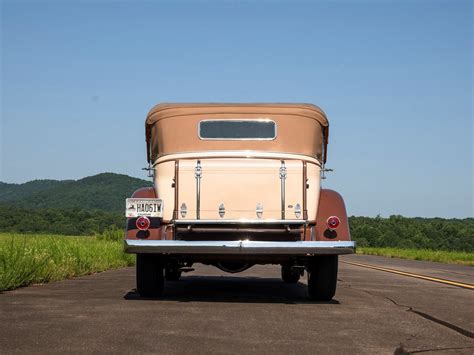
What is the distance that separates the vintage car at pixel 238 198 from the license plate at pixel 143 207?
0.04 feet

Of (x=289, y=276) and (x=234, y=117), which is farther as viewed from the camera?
(x=289, y=276)

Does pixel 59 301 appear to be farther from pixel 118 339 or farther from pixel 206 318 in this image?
pixel 118 339

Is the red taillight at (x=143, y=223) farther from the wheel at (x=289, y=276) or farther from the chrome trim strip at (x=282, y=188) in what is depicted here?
the wheel at (x=289, y=276)

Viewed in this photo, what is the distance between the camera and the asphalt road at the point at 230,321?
17.5ft

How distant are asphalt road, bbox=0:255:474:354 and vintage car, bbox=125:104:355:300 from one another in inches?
23.0

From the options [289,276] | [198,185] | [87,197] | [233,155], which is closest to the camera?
[198,185]

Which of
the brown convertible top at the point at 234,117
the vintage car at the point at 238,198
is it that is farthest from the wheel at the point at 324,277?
the brown convertible top at the point at 234,117

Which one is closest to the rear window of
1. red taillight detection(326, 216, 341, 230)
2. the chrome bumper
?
red taillight detection(326, 216, 341, 230)

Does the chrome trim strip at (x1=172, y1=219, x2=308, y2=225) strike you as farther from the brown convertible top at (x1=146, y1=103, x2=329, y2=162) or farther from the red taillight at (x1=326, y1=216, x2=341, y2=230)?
the brown convertible top at (x1=146, y1=103, x2=329, y2=162)

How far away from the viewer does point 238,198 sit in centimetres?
851

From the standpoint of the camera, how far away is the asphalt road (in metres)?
5.32

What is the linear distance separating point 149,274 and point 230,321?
7.70 feet

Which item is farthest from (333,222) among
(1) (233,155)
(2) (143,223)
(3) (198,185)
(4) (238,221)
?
(2) (143,223)

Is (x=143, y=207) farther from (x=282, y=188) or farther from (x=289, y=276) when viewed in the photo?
(x=289, y=276)
